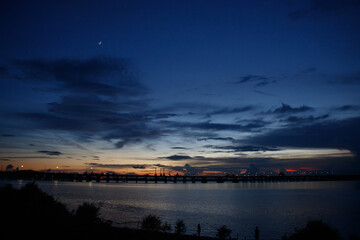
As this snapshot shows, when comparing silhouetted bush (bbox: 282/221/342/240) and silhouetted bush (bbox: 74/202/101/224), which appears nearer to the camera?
silhouetted bush (bbox: 282/221/342/240)

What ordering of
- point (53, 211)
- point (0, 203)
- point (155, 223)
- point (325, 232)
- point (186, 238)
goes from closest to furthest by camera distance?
point (325, 232) < point (0, 203) < point (53, 211) < point (186, 238) < point (155, 223)

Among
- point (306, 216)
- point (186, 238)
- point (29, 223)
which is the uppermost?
point (29, 223)

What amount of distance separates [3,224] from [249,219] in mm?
57367

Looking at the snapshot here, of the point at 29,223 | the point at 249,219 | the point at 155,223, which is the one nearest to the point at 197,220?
the point at 249,219

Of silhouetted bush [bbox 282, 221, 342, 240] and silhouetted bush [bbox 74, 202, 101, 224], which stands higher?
silhouetted bush [bbox 282, 221, 342, 240]

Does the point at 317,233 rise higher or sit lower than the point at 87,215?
higher

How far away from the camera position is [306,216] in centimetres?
7244

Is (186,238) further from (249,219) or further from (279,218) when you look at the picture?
(279,218)


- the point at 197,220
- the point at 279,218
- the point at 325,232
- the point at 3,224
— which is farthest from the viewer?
the point at 279,218

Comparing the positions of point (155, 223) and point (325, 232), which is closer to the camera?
point (325, 232)

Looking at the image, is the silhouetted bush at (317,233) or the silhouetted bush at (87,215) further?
the silhouetted bush at (87,215)

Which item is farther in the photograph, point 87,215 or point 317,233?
point 87,215

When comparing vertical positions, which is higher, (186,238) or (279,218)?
(186,238)

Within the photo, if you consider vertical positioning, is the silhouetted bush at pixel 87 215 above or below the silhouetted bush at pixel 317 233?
below
